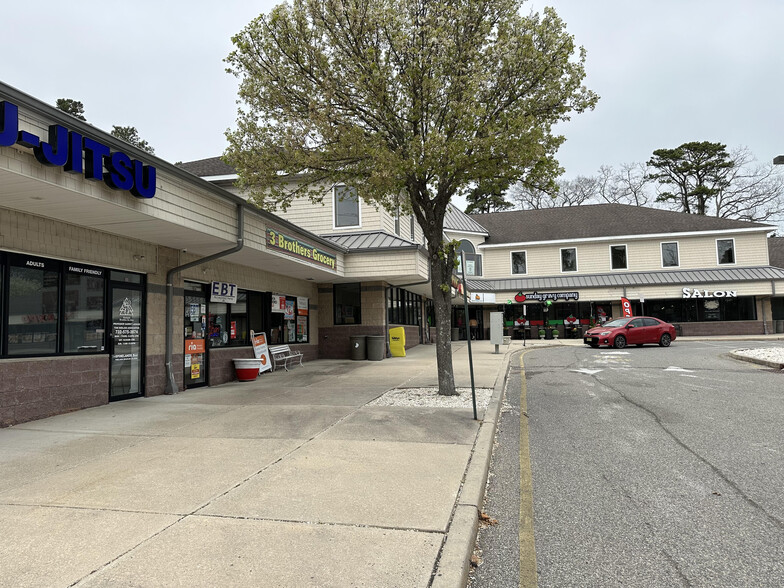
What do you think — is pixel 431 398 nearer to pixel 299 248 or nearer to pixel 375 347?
pixel 299 248

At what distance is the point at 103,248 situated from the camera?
9.27 m

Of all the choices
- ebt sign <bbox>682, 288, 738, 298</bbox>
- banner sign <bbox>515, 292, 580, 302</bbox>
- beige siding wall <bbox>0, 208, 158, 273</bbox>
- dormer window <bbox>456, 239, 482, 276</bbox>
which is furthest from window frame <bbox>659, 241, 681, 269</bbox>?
beige siding wall <bbox>0, 208, 158, 273</bbox>

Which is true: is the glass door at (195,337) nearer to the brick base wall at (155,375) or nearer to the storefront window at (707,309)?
the brick base wall at (155,375)

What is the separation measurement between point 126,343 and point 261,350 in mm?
4963

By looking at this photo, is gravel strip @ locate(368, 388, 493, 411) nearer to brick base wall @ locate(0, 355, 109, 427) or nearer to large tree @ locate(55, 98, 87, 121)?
brick base wall @ locate(0, 355, 109, 427)

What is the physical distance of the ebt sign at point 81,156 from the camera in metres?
5.61

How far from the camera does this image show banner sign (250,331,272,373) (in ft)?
46.9

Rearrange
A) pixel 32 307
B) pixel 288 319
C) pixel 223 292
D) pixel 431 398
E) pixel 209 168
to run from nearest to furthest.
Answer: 1. pixel 32 307
2. pixel 431 398
3. pixel 223 292
4. pixel 288 319
5. pixel 209 168

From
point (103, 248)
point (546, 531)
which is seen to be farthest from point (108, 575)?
point (103, 248)

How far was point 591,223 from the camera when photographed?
3634 cm

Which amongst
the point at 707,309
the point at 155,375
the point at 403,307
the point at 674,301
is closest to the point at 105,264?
the point at 155,375

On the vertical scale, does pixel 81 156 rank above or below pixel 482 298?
above

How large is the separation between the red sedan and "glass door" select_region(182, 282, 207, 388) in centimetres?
1780

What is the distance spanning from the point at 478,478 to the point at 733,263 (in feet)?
115
